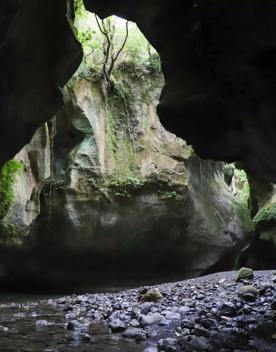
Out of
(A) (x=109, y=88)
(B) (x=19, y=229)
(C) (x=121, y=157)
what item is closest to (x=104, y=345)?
(B) (x=19, y=229)

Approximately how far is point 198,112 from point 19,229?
199 inches

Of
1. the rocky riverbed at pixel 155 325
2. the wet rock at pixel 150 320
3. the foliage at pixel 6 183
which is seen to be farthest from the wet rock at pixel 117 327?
the foliage at pixel 6 183

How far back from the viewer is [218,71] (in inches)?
199

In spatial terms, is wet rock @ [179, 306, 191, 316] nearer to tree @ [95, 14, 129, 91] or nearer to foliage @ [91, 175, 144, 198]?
foliage @ [91, 175, 144, 198]

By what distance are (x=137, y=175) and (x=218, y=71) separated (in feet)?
26.5

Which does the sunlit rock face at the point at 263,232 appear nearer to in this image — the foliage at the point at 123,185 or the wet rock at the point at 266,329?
the foliage at the point at 123,185

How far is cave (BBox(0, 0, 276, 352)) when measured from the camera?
4.81 m

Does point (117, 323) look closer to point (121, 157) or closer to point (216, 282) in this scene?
point (216, 282)

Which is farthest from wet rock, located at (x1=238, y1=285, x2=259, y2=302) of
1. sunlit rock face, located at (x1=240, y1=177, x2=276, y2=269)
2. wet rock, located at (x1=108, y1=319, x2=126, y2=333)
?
sunlit rock face, located at (x1=240, y1=177, x2=276, y2=269)

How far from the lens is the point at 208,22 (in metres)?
4.70

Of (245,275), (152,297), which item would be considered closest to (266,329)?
(152,297)

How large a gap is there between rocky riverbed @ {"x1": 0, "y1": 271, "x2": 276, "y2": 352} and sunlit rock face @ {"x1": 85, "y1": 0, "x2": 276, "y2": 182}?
201 cm

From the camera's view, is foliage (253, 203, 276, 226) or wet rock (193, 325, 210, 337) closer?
wet rock (193, 325, 210, 337)

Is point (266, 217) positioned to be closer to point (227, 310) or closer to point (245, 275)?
point (245, 275)
